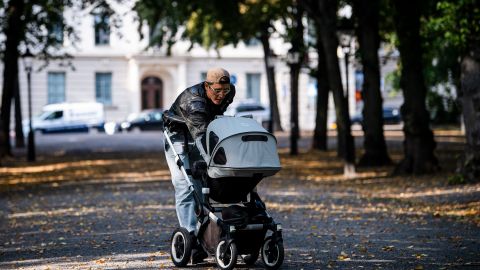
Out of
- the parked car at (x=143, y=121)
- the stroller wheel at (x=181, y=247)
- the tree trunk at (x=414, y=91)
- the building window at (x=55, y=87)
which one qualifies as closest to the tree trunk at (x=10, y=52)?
the tree trunk at (x=414, y=91)

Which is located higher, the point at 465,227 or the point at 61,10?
the point at 61,10

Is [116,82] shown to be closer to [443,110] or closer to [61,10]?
[443,110]

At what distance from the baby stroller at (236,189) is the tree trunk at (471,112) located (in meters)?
11.0

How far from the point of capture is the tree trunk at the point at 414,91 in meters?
23.3

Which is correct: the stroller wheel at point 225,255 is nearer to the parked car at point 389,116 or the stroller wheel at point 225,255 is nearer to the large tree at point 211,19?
the large tree at point 211,19

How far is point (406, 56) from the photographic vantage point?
916 inches

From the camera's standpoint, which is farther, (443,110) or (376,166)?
(443,110)

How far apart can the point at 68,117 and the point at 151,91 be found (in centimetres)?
1037

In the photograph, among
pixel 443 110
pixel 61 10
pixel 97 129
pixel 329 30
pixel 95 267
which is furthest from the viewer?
pixel 97 129

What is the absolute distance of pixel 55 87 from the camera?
7138cm

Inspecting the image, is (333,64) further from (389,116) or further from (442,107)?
(389,116)

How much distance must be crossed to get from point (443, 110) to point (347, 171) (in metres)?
37.3

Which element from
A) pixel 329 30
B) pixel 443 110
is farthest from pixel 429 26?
pixel 443 110

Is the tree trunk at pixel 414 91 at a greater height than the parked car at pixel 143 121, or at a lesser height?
greater
